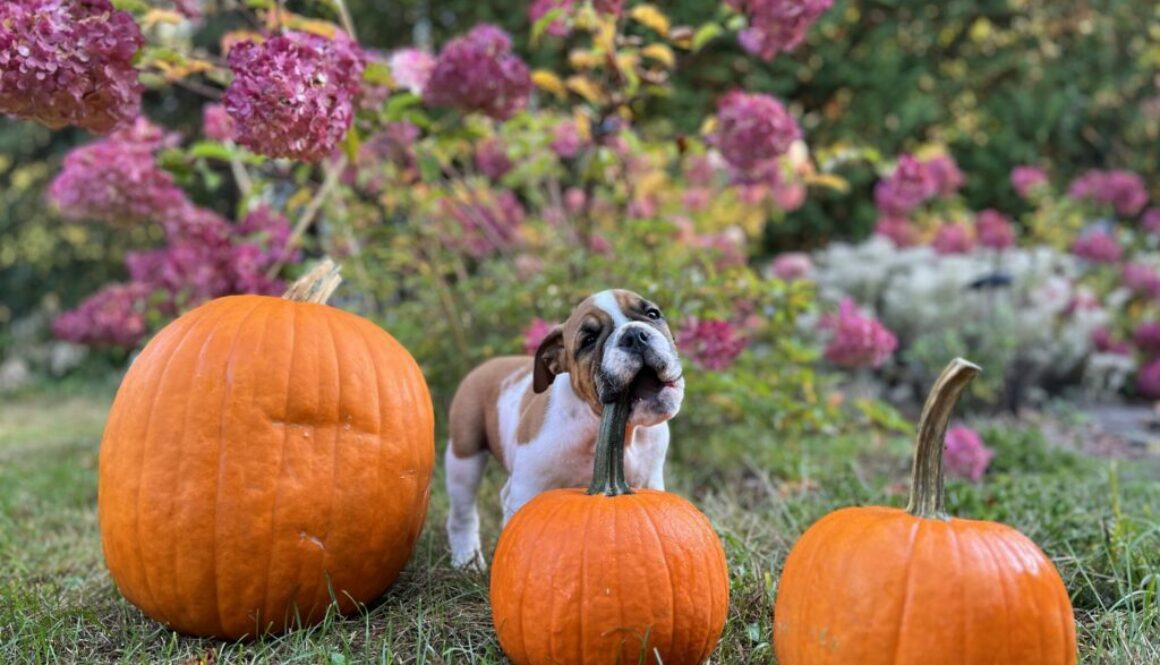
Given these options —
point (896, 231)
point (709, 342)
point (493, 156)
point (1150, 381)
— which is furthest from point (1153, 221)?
point (709, 342)

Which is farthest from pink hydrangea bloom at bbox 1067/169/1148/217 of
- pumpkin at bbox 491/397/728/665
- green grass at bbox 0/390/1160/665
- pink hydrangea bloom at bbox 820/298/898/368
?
pumpkin at bbox 491/397/728/665

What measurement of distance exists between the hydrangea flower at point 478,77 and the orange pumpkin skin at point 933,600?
7.02 ft

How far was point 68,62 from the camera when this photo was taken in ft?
7.68

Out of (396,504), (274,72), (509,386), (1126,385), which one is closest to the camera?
(396,504)

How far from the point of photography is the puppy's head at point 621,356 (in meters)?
2.01

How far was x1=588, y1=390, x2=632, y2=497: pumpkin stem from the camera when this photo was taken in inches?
78.3

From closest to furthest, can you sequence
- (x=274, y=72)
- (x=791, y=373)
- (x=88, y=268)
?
(x=274, y=72), (x=791, y=373), (x=88, y=268)

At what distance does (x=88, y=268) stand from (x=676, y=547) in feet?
29.4

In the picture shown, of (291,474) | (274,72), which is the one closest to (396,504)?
(291,474)

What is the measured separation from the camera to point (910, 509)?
1782 mm

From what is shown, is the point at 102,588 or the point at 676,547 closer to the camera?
the point at 676,547

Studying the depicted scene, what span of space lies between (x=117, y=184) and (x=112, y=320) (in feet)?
7.11

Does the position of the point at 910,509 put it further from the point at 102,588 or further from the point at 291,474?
the point at 102,588

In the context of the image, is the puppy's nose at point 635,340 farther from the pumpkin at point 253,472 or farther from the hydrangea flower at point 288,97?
the hydrangea flower at point 288,97
